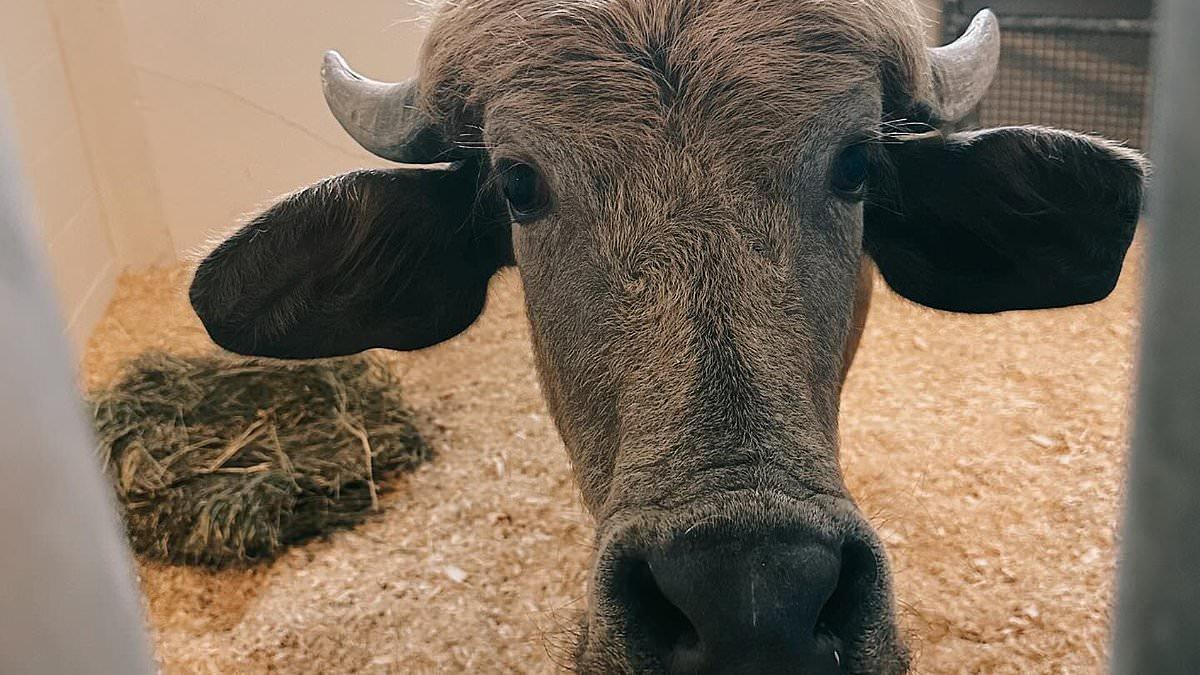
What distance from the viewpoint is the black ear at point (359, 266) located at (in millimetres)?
2529

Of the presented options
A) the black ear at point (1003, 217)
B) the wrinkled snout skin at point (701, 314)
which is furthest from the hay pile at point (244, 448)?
the black ear at point (1003, 217)

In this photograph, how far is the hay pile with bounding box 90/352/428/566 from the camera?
357 centimetres

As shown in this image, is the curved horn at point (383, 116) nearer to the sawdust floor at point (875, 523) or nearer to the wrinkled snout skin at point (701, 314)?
the wrinkled snout skin at point (701, 314)

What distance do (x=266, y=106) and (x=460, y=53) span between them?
306cm

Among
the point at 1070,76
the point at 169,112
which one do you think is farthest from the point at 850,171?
the point at 1070,76

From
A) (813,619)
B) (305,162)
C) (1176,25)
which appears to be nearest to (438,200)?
(813,619)

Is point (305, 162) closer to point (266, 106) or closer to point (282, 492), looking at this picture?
point (266, 106)

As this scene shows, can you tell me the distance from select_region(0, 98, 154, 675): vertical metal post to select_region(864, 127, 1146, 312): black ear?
1.84 m

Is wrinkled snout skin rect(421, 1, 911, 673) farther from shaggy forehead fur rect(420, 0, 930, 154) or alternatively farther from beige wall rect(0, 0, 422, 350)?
beige wall rect(0, 0, 422, 350)

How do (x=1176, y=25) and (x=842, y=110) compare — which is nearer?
(x=1176, y=25)

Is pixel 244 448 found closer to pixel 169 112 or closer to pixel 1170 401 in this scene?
pixel 169 112

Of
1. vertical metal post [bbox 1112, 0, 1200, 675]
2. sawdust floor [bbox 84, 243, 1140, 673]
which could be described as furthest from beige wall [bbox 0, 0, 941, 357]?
vertical metal post [bbox 1112, 0, 1200, 675]

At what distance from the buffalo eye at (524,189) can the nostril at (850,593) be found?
0.84 m

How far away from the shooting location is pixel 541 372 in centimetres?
245
